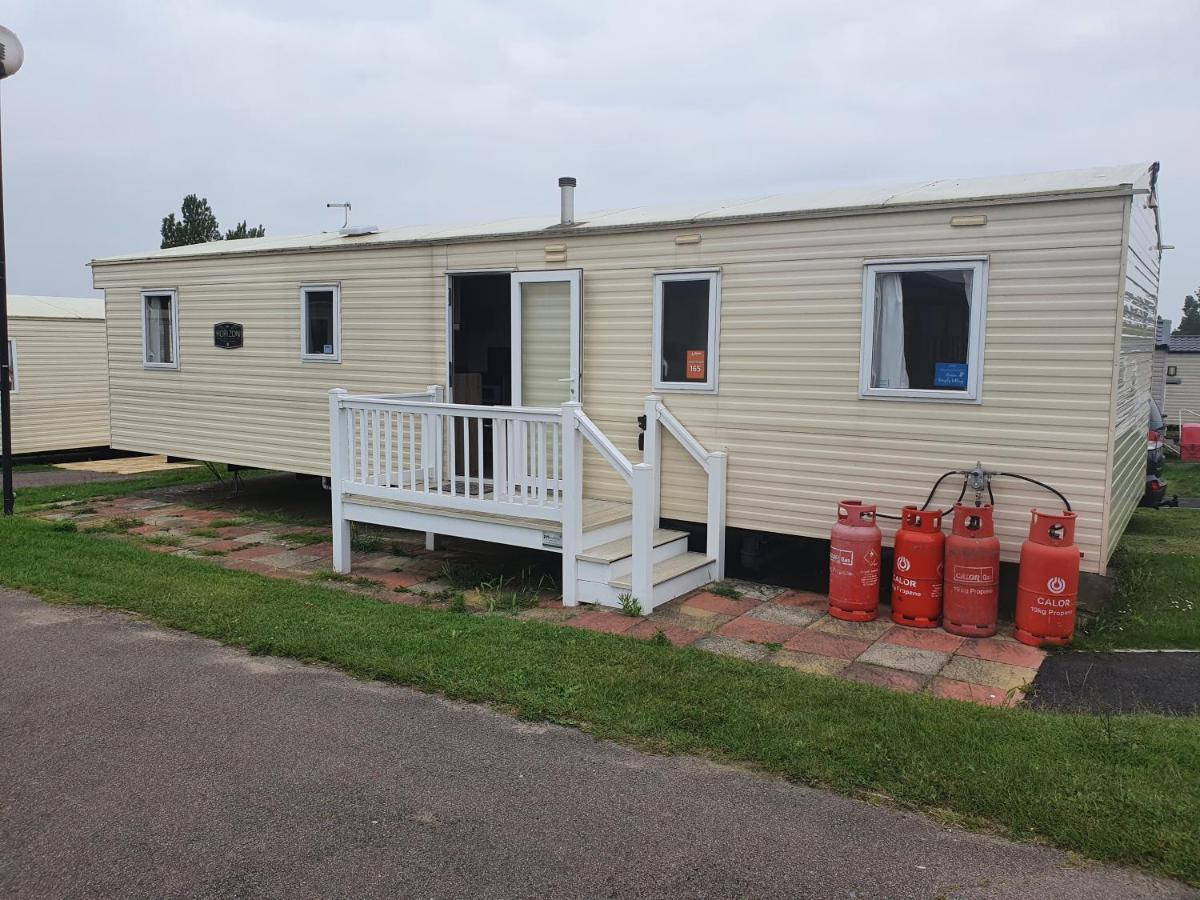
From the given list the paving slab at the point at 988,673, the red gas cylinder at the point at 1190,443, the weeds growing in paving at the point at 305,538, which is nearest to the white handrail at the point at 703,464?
the paving slab at the point at 988,673

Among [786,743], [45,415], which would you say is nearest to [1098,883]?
[786,743]

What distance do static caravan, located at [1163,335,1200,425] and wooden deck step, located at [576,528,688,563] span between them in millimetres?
19641

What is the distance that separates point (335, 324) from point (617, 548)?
4.09m

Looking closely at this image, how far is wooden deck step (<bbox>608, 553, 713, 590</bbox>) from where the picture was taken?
21.1ft

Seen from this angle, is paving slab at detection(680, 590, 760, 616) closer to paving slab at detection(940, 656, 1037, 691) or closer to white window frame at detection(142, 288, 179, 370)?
paving slab at detection(940, 656, 1037, 691)

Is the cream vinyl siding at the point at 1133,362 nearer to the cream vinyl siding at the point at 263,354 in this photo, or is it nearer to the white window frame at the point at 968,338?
the white window frame at the point at 968,338

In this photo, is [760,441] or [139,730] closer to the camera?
[139,730]

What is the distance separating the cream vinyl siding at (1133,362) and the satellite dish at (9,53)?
975cm

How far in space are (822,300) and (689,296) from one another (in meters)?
1.07

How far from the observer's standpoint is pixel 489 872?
310cm

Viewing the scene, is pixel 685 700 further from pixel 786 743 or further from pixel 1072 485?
pixel 1072 485

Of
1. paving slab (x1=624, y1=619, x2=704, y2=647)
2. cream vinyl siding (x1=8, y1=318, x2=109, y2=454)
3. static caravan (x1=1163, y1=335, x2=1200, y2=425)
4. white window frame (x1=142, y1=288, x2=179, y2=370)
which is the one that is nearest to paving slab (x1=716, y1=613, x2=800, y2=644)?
paving slab (x1=624, y1=619, x2=704, y2=647)

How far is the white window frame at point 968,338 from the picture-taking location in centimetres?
598

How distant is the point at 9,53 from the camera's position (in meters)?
9.17
